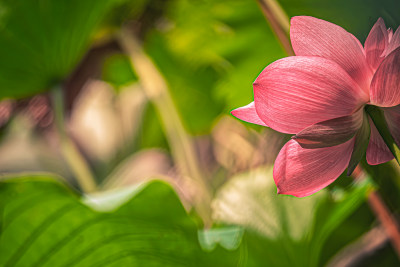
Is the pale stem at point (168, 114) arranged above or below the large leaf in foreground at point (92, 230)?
below

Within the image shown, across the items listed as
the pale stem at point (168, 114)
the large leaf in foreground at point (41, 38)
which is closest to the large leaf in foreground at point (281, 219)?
the pale stem at point (168, 114)

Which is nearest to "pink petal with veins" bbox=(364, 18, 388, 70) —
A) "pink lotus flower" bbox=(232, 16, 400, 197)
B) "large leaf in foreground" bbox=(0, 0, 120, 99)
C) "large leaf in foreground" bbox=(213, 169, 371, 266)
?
"pink lotus flower" bbox=(232, 16, 400, 197)

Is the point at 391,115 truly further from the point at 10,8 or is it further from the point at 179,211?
the point at 10,8

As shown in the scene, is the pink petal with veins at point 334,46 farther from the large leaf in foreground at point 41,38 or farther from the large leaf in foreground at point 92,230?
the large leaf in foreground at point 41,38

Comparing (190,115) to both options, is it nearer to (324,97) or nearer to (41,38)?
(41,38)

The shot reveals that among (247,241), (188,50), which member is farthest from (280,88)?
(188,50)

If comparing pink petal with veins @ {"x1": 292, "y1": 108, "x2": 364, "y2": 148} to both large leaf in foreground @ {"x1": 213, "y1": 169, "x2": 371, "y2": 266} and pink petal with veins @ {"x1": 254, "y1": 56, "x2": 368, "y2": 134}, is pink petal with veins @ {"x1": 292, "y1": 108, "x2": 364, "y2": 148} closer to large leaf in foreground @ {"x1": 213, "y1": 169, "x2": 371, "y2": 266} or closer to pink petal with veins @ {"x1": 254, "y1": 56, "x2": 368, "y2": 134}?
pink petal with veins @ {"x1": 254, "y1": 56, "x2": 368, "y2": 134}
